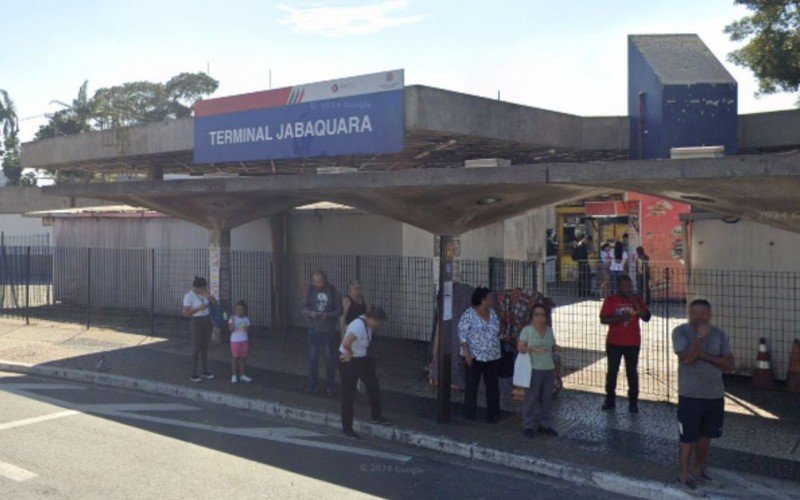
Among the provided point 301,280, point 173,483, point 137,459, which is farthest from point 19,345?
point 173,483

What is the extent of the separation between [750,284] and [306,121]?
7208mm

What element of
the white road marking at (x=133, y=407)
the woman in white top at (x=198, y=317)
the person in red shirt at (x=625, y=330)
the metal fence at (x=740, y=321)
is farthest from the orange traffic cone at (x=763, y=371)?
the woman in white top at (x=198, y=317)

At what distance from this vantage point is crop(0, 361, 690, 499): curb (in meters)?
6.96

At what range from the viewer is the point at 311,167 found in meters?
14.7

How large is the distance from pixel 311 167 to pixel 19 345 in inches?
271

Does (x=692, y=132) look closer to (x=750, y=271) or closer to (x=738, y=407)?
(x=750, y=271)

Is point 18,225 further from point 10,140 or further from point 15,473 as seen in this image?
point 15,473

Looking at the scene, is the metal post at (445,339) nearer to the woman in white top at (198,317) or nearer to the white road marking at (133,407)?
the white road marking at (133,407)

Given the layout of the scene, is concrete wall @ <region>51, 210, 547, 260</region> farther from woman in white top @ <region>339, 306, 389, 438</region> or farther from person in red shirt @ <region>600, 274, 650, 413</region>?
woman in white top @ <region>339, 306, 389, 438</region>

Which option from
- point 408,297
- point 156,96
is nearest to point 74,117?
point 156,96

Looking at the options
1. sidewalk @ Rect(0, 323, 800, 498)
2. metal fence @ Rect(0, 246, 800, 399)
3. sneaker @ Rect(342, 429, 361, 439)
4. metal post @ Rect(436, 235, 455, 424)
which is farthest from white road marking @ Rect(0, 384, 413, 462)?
metal fence @ Rect(0, 246, 800, 399)

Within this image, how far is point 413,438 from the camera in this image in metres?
8.52

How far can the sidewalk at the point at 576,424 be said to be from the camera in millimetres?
7320

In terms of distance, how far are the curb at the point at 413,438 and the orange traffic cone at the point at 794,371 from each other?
4623 mm
